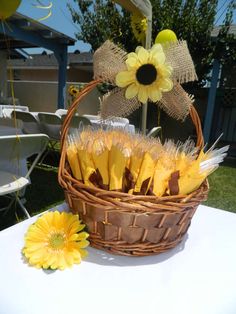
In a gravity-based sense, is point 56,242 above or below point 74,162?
below

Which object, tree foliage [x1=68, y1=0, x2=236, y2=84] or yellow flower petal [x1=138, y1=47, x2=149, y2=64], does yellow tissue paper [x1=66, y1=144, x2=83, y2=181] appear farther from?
tree foliage [x1=68, y1=0, x2=236, y2=84]

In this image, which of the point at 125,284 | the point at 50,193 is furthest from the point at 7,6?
the point at 50,193

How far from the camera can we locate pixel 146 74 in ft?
1.88

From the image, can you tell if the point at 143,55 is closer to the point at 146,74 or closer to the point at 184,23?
the point at 146,74

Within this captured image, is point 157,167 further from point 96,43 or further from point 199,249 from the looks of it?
point 96,43

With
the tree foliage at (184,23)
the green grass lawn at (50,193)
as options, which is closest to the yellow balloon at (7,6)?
the green grass lawn at (50,193)

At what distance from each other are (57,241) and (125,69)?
0.38 metres

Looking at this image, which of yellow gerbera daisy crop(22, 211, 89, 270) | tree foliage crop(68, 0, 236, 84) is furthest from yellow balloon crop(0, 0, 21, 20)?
tree foliage crop(68, 0, 236, 84)

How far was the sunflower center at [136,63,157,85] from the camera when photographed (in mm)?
565

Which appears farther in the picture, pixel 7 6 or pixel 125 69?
pixel 7 6

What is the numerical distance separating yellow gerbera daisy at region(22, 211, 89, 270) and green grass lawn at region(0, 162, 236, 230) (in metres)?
1.65

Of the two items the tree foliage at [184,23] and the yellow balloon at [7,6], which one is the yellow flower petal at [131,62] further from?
the tree foliage at [184,23]

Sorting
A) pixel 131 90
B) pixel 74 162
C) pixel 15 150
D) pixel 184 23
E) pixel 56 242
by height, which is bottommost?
pixel 15 150

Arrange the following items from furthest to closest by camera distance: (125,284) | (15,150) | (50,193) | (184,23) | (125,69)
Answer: (184,23), (50,193), (15,150), (125,69), (125,284)
